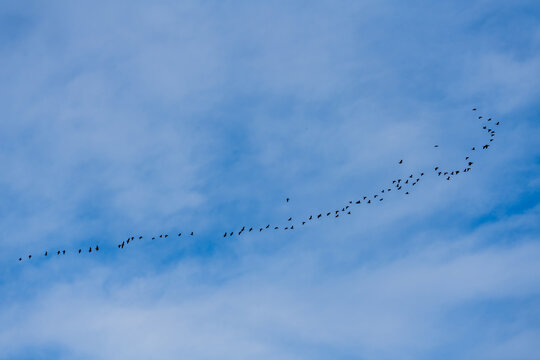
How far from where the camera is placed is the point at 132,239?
3238 inches

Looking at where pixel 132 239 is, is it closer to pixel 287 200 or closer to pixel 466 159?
pixel 287 200

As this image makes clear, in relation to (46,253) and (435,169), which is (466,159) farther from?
(46,253)

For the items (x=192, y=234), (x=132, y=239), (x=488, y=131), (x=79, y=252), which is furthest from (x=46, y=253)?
(x=488, y=131)

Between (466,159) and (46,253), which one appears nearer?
(466,159)

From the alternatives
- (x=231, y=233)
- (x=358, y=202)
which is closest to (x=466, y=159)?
(x=358, y=202)

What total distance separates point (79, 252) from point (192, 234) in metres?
13.7

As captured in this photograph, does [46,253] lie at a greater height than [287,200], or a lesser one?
greater

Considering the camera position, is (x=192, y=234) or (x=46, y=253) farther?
(x=46, y=253)

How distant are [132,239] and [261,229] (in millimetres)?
15533

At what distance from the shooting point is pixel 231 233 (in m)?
85.1

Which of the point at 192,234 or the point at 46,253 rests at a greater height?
the point at 46,253

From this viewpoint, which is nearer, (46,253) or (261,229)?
(261,229)

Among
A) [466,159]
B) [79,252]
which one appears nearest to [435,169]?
[466,159]

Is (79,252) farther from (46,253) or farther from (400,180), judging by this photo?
(400,180)
